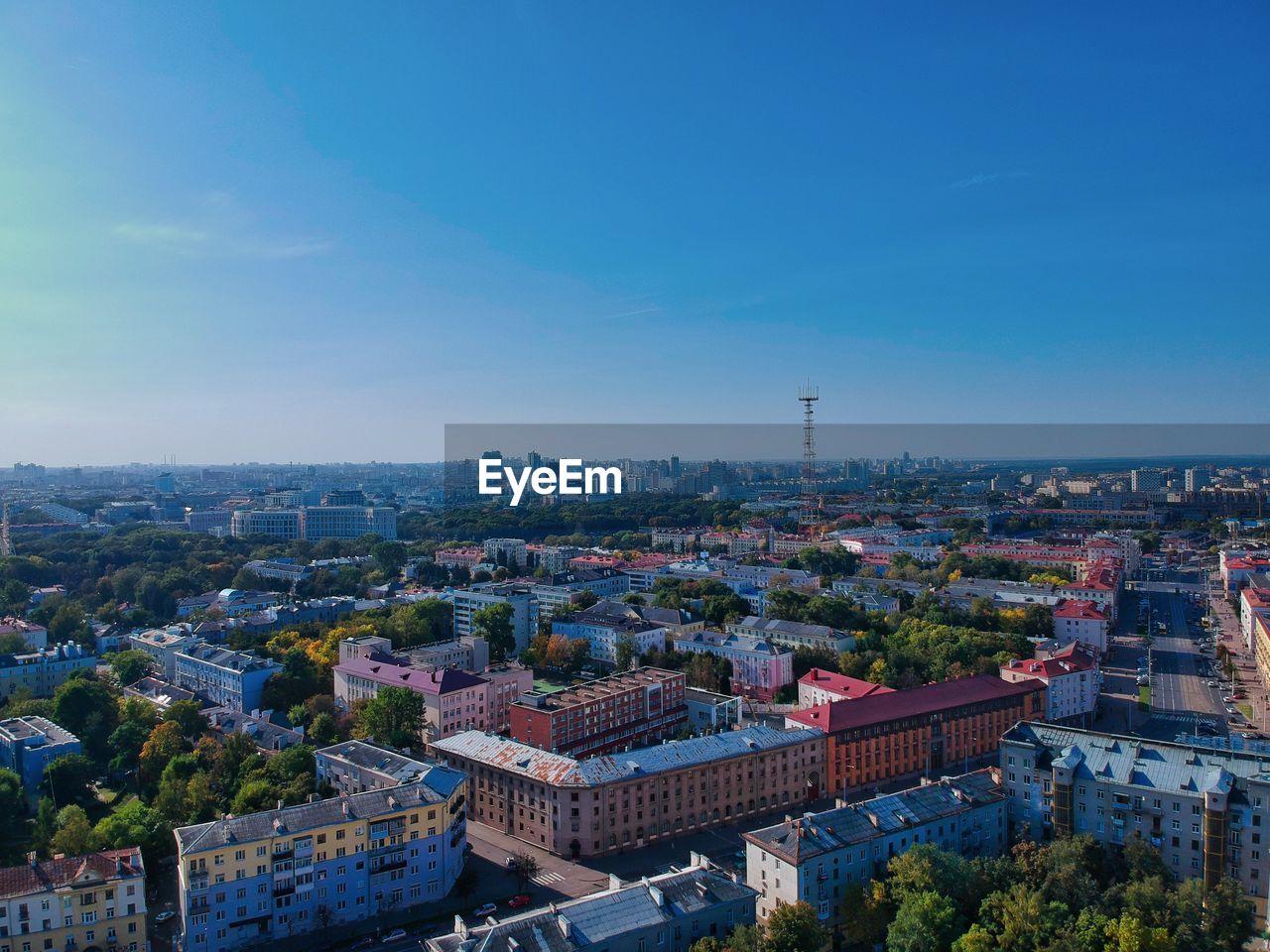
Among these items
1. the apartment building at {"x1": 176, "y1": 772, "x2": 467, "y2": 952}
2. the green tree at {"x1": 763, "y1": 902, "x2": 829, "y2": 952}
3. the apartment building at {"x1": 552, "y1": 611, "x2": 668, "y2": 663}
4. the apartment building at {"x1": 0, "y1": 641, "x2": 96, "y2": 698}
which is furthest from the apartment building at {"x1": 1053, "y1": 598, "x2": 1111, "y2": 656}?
the apartment building at {"x1": 0, "y1": 641, "x2": 96, "y2": 698}

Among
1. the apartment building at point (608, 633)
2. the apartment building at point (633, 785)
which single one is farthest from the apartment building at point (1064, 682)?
the apartment building at point (608, 633)

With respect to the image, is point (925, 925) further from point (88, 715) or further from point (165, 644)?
point (165, 644)

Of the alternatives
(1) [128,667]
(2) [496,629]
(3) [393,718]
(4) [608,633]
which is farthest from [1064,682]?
(1) [128,667]

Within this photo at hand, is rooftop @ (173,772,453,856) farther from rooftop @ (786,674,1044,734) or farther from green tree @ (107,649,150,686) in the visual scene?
green tree @ (107,649,150,686)

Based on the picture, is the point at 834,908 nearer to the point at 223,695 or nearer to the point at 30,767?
the point at 30,767

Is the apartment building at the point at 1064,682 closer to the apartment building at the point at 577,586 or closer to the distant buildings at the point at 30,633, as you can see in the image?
the apartment building at the point at 577,586

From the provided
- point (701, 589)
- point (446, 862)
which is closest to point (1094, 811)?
point (446, 862)
